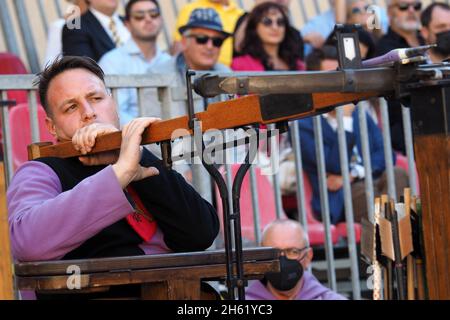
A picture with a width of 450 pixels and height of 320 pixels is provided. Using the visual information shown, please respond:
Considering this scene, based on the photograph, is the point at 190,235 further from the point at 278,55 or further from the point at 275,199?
the point at 278,55

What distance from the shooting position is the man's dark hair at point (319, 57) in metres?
7.82

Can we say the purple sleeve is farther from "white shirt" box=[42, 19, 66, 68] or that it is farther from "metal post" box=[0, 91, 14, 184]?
"white shirt" box=[42, 19, 66, 68]

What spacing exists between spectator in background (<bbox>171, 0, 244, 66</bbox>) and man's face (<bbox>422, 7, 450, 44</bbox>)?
5.07 feet

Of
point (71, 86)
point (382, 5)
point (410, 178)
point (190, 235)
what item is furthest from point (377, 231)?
point (382, 5)

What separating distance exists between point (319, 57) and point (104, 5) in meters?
1.70

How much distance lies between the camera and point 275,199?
21.9 feet

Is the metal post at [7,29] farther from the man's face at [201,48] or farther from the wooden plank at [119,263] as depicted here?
the wooden plank at [119,263]

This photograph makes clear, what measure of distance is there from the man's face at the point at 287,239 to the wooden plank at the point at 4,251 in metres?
3.10

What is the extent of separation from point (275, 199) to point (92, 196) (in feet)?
9.98

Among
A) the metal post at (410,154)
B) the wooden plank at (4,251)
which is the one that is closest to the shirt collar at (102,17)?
the metal post at (410,154)

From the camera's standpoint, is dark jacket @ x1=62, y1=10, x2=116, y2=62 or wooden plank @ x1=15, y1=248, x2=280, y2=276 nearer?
wooden plank @ x1=15, y1=248, x2=280, y2=276

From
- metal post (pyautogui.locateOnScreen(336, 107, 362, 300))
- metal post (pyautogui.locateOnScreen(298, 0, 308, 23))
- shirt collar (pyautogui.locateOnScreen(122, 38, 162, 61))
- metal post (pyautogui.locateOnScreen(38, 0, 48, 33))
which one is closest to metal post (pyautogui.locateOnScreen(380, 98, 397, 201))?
metal post (pyautogui.locateOnScreen(336, 107, 362, 300))

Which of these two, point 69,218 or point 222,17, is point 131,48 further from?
point 69,218

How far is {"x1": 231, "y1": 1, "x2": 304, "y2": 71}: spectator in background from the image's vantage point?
8.43 metres
